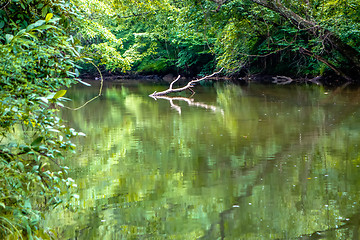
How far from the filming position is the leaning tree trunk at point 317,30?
57.0 ft

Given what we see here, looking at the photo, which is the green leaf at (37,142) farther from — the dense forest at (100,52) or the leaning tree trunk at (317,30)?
the leaning tree trunk at (317,30)

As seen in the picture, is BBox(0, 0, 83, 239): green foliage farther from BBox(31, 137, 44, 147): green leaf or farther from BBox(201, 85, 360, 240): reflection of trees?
BBox(201, 85, 360, 240): reflection of trees

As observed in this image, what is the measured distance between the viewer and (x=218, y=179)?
5926 millimetres

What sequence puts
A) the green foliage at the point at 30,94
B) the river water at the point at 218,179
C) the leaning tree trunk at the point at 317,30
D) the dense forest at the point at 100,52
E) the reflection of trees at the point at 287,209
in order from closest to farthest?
1. the green foliage at the point at 30,94
2. the dense forest at the point at 100,52
3. the reflection of trees at the point at 287,209
4. the river water at the point at 218,179
5. the leaning tree trunk at the point at 317,30

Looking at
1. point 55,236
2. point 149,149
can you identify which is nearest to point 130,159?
point 149,149

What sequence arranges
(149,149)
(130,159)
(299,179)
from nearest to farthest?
1. (299,179)
2. (130,159)
3. (149,149)

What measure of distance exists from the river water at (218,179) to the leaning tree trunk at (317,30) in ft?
24.5

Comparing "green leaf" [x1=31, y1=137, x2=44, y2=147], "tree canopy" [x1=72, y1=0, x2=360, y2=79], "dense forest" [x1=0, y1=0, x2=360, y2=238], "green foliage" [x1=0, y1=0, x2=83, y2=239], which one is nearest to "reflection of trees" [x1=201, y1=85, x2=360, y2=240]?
"dense forest" [x1=0, y1=0, x2=360, y2=238]

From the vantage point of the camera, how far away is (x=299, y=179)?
18.6 feet

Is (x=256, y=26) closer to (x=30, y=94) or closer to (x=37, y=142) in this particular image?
(x=30, y=94)

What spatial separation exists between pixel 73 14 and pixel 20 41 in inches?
36.3

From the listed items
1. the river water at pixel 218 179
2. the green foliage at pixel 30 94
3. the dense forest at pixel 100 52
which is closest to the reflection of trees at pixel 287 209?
the river water at pixel 218 179

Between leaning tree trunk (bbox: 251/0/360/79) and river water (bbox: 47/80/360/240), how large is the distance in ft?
24.5

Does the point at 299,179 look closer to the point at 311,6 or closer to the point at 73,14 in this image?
the point at 73,14
